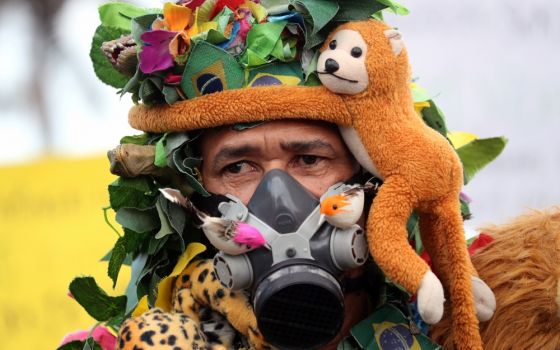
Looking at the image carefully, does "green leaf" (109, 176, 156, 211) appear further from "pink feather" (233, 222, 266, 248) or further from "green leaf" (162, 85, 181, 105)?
"pink feather" (233, 222, 266, 248)

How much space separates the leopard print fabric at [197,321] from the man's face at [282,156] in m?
0.25

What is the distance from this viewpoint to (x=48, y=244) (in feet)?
15.3

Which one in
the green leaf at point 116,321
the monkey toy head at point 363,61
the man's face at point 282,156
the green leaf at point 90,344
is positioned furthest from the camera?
the green leaf at point 116,321

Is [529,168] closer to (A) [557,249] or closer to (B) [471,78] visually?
(B) [471,78]

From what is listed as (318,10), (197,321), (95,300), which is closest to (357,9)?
(318,10)

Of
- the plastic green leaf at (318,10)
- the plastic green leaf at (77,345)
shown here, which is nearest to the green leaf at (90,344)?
the plastic green leaf at (77,345)

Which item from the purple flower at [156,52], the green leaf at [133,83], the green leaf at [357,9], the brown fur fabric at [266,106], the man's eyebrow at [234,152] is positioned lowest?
the man's eyebrow at [234,152]

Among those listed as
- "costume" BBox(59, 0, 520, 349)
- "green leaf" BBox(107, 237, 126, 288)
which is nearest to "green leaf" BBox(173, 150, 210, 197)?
"costume" BBox(59, 0, 520, 349)

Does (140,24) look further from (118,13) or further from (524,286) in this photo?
(524,286)

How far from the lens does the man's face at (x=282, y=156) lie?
317 cm

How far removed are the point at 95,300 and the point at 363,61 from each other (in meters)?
1.10

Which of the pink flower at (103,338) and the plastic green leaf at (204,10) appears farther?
the pink flower at (103,338)

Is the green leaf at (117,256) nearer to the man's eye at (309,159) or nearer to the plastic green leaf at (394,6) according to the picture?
the man's eye at (309,159)

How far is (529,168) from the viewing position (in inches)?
200
